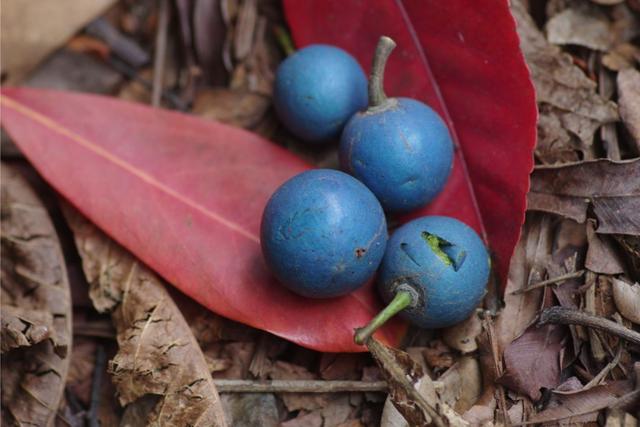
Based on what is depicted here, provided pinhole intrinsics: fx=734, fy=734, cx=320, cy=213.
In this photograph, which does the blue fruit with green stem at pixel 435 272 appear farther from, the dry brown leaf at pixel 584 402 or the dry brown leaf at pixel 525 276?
the dry brown leaf at pixel 584 402

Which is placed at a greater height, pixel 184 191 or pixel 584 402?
pixel 184 191

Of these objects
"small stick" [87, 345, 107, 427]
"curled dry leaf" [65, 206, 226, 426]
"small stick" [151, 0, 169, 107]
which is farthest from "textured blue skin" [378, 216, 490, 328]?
"small stick" [151, 0, 169, 107]

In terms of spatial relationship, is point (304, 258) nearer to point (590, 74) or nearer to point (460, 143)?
point (460, 143)

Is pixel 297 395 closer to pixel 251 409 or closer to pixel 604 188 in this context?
pixel 251 409

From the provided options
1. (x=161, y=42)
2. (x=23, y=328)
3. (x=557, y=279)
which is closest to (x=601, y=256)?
(x=557, y=279)

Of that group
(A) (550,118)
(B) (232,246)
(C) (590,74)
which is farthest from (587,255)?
(B) (232,246)

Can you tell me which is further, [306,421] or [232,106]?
[232,106]

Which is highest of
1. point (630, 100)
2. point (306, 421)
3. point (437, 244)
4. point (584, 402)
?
point (630, 100)

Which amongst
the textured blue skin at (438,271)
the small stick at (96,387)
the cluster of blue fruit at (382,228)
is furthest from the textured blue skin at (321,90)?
the small stick at (96,387)
